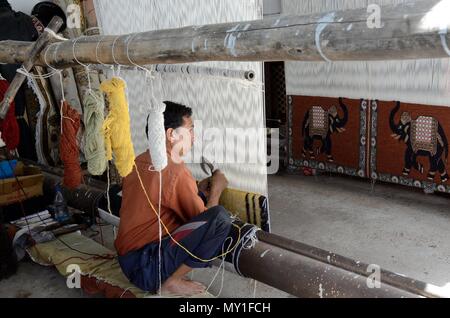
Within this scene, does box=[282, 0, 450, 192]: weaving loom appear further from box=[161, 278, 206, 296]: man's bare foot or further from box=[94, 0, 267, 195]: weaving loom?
box=[161, 278, 206, 296]: man's bare foot

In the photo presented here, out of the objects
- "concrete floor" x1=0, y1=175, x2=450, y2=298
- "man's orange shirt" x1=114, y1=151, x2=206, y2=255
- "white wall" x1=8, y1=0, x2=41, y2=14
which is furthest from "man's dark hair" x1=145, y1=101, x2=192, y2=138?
"white wall" x1=8, y1=0, x2=41, y2=14

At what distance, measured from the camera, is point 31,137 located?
16.5 feet

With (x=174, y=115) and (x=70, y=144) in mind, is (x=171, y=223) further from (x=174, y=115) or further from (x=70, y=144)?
(x=70, y=144)

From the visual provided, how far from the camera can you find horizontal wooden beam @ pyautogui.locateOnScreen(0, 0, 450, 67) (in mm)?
1089

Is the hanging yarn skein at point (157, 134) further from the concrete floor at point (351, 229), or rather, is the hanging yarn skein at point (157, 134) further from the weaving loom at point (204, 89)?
the concrete floor at point (351, 229)

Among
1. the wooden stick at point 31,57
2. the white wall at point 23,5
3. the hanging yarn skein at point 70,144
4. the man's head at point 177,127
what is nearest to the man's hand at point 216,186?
the man's head at point 177,127

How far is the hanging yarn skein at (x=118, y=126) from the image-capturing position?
196 cm

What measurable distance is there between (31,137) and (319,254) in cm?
386

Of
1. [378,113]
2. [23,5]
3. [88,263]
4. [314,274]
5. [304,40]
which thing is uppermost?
[23,5]

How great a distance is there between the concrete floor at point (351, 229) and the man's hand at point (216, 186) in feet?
1.64

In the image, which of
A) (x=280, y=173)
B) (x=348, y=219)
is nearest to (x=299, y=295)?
(x=348, y=219)

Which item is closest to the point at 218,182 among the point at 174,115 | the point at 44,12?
the point at 174,115

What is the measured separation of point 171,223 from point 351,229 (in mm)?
1693

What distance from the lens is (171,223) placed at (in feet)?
7.91
